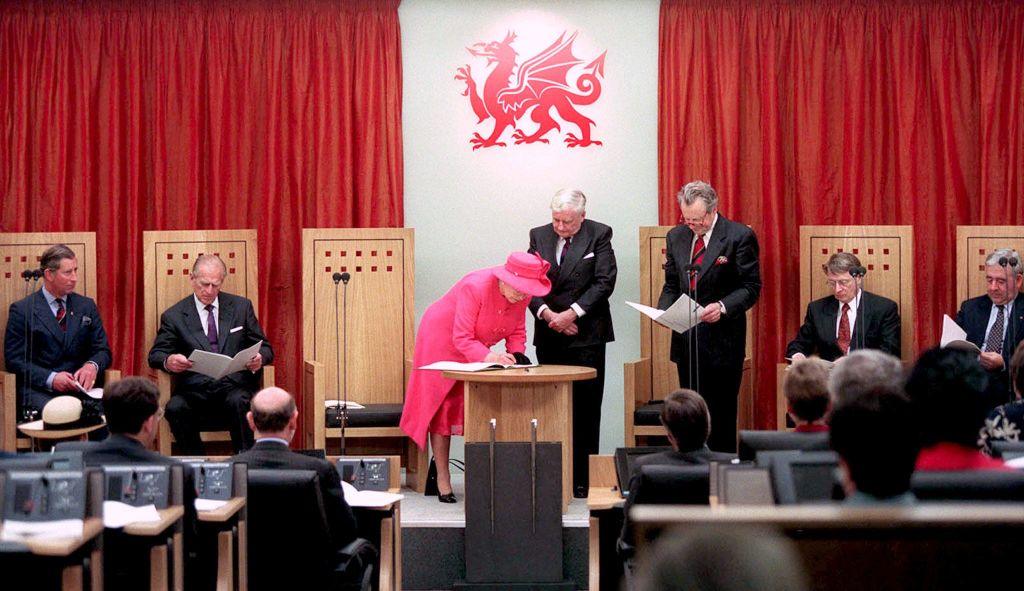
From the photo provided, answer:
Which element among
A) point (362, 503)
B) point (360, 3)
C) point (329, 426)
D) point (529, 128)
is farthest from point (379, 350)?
point (362, 503)

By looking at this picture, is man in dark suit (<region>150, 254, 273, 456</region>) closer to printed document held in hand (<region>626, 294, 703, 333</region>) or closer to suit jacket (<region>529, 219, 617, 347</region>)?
suit jacket (<region>529, 219, 617, 347</region>)

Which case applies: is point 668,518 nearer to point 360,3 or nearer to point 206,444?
point 206,444

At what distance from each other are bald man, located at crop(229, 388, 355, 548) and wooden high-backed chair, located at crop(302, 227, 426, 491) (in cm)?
280

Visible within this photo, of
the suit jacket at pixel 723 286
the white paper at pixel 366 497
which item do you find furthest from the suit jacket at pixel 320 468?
the suit jacket at pixel 723 286

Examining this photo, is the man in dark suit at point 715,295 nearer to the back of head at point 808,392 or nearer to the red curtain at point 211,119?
the red curtain at point 211,119

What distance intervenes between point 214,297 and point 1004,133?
4.57 meters

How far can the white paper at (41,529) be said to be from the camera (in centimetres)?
296

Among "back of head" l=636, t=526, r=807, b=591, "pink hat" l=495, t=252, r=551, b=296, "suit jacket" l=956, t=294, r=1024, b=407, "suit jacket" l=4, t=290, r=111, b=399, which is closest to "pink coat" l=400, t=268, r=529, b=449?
"pink hat" l=495, t=252, r=551, b=296

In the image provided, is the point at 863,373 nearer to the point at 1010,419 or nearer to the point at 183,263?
the point at 1010,419

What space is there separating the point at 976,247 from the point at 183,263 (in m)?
4.39

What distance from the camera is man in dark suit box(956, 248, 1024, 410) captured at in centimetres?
630

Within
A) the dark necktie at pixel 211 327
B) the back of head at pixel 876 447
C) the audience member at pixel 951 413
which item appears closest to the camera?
the back of head at pixel 876 447

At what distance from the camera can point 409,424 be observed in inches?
249

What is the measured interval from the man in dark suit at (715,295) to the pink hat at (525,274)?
78 cm
